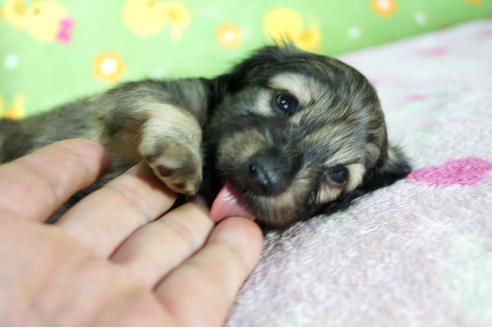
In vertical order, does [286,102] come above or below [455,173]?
above

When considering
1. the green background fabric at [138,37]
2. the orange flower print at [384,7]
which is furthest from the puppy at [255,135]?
the orange flower print at [384,7]

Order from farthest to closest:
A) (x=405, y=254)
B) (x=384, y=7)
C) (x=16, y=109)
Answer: (x=384, y=7), (x=16, y=109), (x=405, y=254)

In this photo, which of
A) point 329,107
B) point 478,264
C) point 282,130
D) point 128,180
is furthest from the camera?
point 329,107

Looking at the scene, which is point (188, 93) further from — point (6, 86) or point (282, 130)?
point (6, 86)

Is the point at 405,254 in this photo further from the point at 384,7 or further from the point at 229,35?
the point at 384,7

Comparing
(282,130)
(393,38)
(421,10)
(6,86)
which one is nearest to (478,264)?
(282,130)

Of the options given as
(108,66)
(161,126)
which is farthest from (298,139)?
(108,66)

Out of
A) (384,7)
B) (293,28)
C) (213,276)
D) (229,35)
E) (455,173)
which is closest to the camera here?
(213,276)
